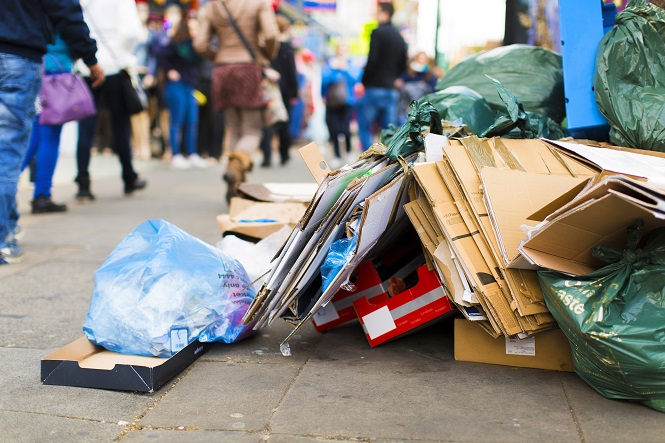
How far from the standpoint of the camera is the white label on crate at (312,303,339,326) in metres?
3.39

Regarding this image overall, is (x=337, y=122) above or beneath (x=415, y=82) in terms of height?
beneath

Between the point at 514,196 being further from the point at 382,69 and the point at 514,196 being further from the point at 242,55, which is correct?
the point at 382,69


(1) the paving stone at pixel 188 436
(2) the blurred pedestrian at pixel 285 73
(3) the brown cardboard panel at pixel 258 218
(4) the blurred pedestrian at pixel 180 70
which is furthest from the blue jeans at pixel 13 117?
(2) the blurred pedestrian at pixel 285 73

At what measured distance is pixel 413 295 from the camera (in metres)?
3.12

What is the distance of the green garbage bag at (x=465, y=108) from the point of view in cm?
397

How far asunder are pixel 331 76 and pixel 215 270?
9.12 meters

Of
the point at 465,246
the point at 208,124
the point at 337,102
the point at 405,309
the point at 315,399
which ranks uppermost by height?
the point at 465,246

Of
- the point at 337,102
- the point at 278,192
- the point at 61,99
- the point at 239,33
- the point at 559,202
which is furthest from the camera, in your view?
the point at 337,102

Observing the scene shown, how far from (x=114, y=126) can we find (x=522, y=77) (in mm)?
4255

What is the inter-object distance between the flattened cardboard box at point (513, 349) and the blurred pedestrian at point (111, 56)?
480 cm

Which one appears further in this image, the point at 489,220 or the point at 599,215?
the point at 489,220

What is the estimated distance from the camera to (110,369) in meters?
2.76

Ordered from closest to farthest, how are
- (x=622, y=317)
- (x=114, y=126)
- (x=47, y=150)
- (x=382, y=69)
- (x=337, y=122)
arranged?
(x=622, y=317)
(x=47, y=150)
(x=114, y=126)
(x=382, y=69)
(x=337, y=122)

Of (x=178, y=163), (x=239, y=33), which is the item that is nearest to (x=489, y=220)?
(x=239, y=33)
